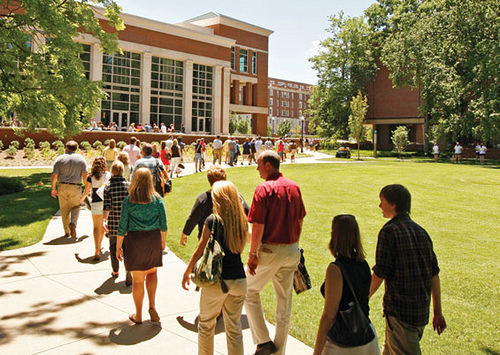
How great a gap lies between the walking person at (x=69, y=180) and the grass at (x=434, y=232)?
205 centimetres

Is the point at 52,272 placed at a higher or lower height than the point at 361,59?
lower

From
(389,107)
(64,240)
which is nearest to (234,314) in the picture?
(64,240)

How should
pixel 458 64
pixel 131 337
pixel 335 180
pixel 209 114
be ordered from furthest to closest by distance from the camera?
pixel 209 114 < pixel 458 64 < pixel 335 180 < pixel 131 337

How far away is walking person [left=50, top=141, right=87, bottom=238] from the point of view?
8359 millimetres

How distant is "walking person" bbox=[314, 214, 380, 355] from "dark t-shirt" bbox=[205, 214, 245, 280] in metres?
0.83

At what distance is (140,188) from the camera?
473 cm

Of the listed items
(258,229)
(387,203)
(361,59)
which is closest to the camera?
(387,203)

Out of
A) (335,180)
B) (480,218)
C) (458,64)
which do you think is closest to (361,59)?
(458,64)

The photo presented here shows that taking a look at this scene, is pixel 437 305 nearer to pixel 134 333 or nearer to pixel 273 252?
pixel 273 252

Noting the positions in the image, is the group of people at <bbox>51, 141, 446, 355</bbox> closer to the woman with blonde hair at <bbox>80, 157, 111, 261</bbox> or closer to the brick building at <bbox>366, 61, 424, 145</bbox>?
the woman with blonde hair at <bbox>80, 157, 111, 261</bbox>

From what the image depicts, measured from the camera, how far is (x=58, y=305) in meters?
5.37

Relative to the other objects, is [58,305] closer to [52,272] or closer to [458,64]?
[52,272]

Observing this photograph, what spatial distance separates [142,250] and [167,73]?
1640 inches

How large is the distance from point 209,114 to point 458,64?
25642mm
